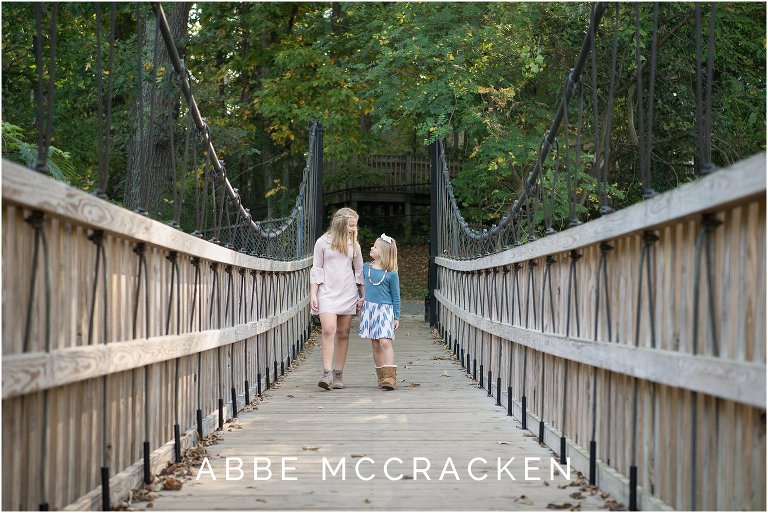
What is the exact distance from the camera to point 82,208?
3764 millimetres

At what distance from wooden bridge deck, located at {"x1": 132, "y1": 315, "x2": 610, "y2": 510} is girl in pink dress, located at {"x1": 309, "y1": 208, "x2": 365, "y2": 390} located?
40cm

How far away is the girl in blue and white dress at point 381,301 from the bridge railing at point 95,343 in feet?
9.19

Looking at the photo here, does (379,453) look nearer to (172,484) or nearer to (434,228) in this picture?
(172,484)

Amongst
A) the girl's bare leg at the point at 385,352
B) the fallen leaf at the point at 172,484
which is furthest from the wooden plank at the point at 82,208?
the girl's bare leg at the point at 385,352

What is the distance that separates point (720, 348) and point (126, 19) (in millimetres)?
23619

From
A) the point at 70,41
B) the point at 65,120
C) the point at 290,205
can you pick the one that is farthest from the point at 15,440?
the point at 290,205

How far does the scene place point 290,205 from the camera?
97.0 feet

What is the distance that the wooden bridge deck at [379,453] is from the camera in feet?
15.1

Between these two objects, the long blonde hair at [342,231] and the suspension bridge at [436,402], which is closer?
the suspension bridge at [436,402]

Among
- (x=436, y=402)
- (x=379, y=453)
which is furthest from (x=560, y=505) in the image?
(x=436, y=402)

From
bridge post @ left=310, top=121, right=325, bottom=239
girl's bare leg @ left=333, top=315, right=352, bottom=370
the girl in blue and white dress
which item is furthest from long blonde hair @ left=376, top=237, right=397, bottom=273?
bridge post @ left=310, top=121, right=325, bottom=239

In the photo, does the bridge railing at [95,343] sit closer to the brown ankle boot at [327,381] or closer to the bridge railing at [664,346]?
the bridge railing at [664,346]

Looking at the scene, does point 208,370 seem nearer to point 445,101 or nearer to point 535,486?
point 535,486

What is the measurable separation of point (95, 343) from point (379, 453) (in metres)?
2.16
